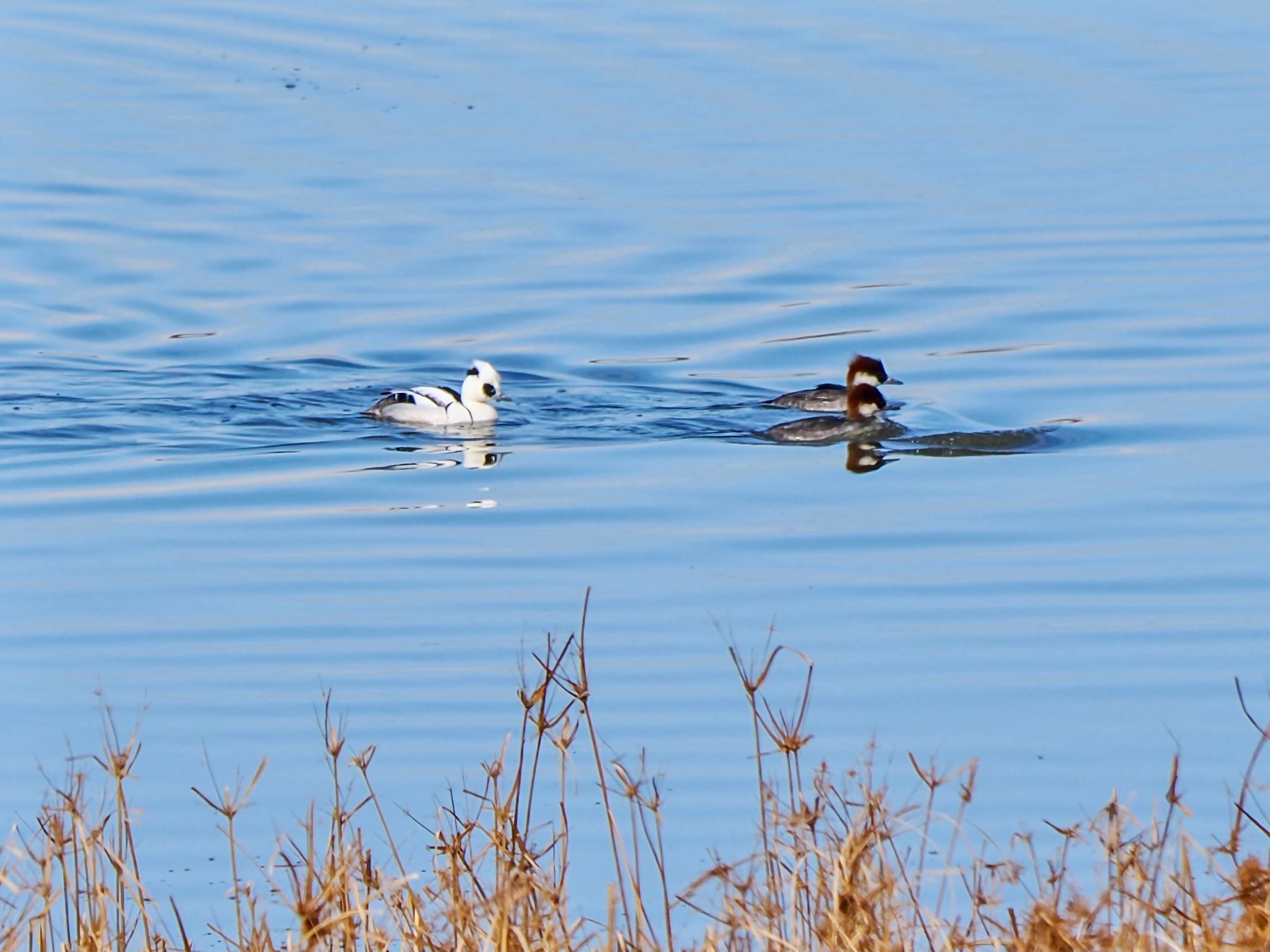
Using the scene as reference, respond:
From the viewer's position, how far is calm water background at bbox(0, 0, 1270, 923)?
26.4 ft

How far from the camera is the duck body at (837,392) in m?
14.6

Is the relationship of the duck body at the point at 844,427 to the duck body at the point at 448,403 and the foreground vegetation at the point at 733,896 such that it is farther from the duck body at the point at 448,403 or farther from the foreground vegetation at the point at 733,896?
the foreground vegetation at the point at 733,896

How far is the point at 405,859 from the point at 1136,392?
9.45 meters

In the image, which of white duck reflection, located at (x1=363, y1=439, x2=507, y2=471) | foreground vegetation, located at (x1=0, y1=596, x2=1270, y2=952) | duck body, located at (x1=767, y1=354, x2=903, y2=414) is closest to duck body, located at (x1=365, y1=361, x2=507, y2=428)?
white duck reflection, located at (x1=363, y1=439, x2=507, y2=471)

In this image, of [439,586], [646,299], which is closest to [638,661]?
[439,586]

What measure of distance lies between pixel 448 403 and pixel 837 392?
2.65m

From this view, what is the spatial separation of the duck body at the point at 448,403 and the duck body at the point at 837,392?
77.2 inches

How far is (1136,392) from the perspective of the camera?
14.6 m

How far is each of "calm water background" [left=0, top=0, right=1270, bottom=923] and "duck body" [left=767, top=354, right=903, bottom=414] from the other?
0.34m

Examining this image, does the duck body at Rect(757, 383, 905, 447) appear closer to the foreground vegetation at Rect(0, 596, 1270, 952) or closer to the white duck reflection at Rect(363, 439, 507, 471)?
the white duck reflection at Rect(363, 439, 507, 471)

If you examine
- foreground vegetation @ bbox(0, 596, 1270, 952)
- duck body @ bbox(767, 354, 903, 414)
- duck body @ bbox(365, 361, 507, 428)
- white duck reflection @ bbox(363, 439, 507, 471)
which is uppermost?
duck body @ bbox(767, 354, 903, 414)

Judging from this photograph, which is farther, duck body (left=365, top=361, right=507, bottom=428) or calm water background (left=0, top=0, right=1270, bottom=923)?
duck body (left=365, top=361, right=507, bottom=428)

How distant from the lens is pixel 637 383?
15.7 m

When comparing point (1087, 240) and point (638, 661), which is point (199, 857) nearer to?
point (638, 661)
